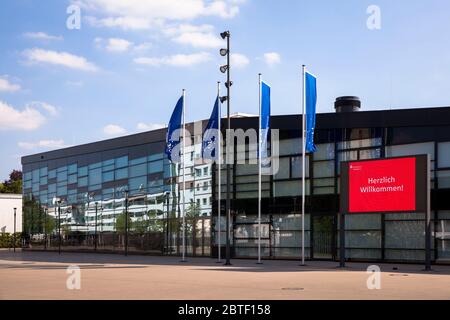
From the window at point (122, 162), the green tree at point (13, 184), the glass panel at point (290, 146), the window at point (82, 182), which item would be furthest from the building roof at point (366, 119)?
the green tree at point (13, 184)

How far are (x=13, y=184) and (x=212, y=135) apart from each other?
275 ft

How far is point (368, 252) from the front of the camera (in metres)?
37.0

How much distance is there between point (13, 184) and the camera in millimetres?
112312

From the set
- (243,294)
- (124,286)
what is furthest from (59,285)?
(243,294)

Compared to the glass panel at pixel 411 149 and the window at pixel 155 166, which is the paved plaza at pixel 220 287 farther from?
the window at pixel 155 166

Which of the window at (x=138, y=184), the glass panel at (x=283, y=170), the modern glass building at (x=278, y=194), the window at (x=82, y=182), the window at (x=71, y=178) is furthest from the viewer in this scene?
the window at (x=71, y=178)

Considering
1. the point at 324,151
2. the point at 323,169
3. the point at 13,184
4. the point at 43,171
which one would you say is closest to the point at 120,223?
the point at 43,171

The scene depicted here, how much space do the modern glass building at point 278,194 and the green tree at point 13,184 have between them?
54264 millimetres

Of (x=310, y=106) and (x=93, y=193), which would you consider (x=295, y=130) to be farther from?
(x=93, y=193)

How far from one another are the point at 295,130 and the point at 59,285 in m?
23.1

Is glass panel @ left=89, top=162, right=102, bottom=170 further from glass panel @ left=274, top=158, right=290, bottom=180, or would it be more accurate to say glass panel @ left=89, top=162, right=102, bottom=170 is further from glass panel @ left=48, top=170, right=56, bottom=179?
glass panel @ left=274, top=158, right=290, bottom=180

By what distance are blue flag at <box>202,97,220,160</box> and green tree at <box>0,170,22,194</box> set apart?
8005 cm

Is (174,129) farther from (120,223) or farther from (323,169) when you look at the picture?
(120,223)

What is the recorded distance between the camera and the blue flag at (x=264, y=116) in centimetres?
3494
